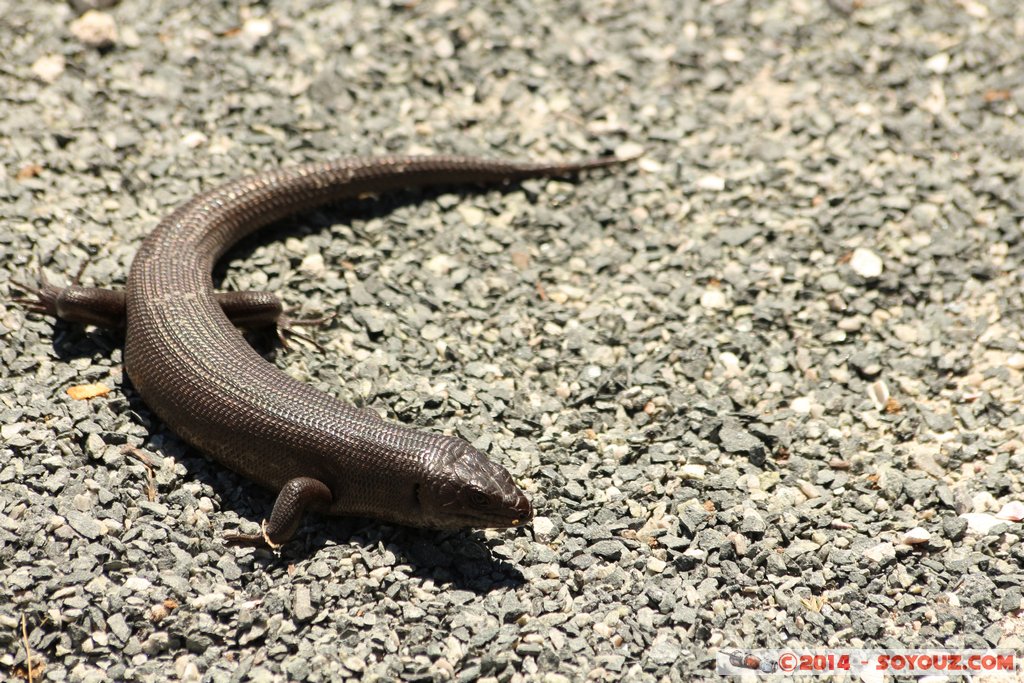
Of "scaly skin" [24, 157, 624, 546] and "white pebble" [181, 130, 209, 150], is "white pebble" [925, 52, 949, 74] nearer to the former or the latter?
"scaly skin" [24, 157, 624, 546]

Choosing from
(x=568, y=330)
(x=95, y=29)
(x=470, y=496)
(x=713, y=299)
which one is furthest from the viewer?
(x=95, y=29)

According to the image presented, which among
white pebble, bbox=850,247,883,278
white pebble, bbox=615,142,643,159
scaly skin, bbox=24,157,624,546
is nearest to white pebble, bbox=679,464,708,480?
scaly skin, bbox=24,157,624,546

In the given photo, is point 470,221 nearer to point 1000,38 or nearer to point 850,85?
point 850,85

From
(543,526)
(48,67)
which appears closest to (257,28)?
(48,67)

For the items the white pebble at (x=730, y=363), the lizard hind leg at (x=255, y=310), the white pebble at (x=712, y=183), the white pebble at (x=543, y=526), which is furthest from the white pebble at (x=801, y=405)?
the lizard hind leg at (x=255, y=310)

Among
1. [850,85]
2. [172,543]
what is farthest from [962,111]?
[172,543]

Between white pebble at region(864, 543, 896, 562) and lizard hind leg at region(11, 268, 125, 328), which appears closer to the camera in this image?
white pebble at region(864, 543, 896, 562)

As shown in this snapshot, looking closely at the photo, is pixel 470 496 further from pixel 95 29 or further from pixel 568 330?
pixel 95 29
